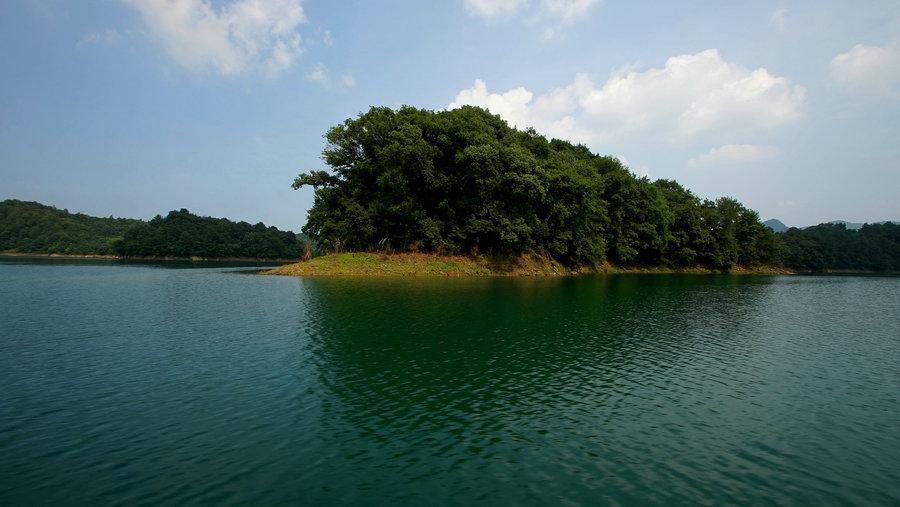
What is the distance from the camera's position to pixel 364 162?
70.6 metres

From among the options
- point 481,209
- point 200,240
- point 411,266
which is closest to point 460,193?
point 481,209

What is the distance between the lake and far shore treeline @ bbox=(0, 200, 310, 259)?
138 m

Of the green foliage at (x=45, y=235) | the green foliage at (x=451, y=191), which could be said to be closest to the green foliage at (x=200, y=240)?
the green foliage at (x=45, y=235)

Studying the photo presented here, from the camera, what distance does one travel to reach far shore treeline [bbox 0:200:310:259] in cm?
15438

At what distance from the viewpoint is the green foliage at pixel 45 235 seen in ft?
514

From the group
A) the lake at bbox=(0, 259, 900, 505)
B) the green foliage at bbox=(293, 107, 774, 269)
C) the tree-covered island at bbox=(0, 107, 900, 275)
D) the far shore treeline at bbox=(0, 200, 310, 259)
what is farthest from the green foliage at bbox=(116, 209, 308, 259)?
the lake at bbox=(0, 259, 900, 505)

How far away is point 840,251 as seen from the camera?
163 metres

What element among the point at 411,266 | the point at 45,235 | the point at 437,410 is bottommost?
the point at 437,410

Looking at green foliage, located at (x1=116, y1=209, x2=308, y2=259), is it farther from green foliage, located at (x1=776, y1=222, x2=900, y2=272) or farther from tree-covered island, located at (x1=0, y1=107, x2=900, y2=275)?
green foliage, located at (x1=776, y1=222, x2=900, y2=272)

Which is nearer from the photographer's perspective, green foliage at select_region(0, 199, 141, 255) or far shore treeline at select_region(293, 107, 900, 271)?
far shore treeline at select_region(293, 107, 900, 271)

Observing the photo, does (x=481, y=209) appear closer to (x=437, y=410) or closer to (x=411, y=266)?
(x=411, y=266)

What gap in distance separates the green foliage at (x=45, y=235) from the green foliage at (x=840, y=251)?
762 feet

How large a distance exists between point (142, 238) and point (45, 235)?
121ft

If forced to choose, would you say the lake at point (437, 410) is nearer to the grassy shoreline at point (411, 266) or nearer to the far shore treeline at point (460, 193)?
the grassy shoreline at point (411, 266)
